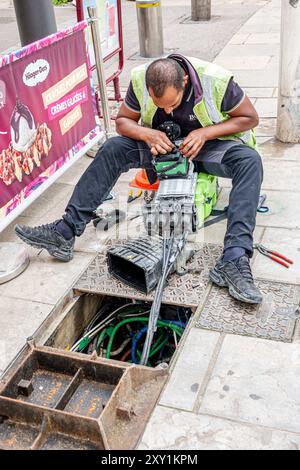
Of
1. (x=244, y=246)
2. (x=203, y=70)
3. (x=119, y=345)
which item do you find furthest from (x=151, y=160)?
(x=119, y=345)

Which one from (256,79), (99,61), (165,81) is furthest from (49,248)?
(256,79)

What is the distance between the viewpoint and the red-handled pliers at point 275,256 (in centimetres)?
355

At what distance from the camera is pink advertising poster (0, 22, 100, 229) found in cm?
399

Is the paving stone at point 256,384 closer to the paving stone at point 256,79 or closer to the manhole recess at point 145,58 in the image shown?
the paving stone at point 256,79

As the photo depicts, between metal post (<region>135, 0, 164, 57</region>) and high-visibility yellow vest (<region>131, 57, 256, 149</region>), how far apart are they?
5.40 metres

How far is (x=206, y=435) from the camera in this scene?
2461 mm

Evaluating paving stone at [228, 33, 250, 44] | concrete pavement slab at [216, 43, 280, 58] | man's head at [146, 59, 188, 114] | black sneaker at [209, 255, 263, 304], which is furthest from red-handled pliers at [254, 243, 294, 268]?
paving stone at [228, 33, 250, 44]

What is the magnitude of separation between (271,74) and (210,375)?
5816 mm

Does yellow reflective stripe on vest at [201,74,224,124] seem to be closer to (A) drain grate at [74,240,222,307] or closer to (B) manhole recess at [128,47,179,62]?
(A) drain grate at [74,240,222,307]

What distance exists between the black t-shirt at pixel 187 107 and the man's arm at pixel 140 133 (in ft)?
0.21

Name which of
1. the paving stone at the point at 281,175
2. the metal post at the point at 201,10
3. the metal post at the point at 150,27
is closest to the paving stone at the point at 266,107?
the paving stone at the point at 281,175

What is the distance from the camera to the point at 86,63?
5.00m

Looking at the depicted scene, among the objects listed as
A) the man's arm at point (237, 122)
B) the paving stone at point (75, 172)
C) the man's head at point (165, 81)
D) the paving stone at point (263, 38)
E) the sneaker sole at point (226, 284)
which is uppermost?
the man's head at point (165, 81)

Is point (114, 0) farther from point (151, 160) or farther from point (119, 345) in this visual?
point (119, 345)
